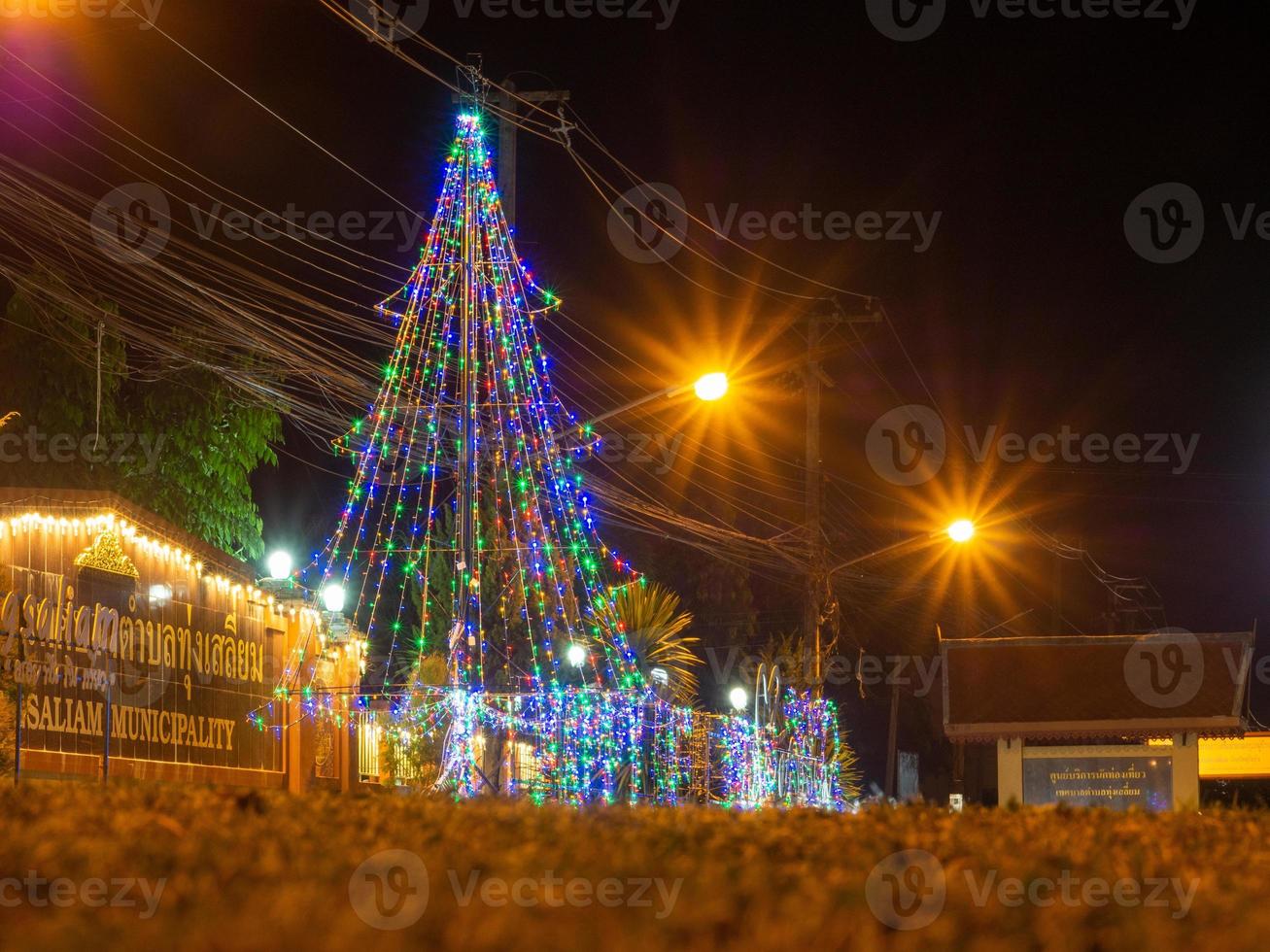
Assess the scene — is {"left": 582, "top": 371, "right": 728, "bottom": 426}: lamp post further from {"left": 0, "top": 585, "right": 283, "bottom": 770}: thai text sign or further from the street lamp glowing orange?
{"left": 0, "top": 585, "right": 283, "bottom": 770}: thai text sign

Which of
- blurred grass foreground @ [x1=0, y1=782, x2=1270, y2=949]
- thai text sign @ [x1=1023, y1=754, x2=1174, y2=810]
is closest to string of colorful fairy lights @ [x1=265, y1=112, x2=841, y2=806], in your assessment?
thai text sign @ [x1=1023, y1=754, x2=1174, y2=810]

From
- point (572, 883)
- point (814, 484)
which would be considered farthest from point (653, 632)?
point (572, 883)

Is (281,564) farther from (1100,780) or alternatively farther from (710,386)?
(1100,780)

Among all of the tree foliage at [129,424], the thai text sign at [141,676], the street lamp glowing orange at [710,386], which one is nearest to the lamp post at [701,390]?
the street lamp glowing orange at [710,386]

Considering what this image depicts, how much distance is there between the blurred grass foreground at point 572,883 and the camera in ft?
10.0

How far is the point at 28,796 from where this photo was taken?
18.0 feet

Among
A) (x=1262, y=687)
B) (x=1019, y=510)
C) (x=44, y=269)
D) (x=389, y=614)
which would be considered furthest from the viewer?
(x=1262, y=687)

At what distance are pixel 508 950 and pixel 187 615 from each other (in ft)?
53.1

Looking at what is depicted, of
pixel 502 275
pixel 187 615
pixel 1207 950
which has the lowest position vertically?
pixel 1207 950

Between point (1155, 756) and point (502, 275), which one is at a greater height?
point (502, 275)

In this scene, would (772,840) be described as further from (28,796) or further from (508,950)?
(28,796)

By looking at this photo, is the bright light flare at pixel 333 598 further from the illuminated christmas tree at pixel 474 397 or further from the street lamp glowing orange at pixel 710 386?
the street lamp glowing orange at pixel 710 386

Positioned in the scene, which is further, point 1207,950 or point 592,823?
point 592,823

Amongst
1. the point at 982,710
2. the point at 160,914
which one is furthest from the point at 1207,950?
the point at 982,710
